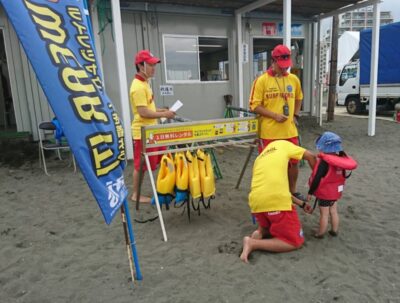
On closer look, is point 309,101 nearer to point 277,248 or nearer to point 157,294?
point 277,248

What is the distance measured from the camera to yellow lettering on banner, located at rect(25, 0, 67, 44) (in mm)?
1634

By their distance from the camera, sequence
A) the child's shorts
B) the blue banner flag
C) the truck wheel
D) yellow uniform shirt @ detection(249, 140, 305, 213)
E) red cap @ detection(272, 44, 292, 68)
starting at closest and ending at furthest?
the blue banner flag
yellow uniform shirt @ detection(249, 140, 305, 213)
the child's shorts
red cap @ detection(272, 44, 292, 68)
the truck wheel

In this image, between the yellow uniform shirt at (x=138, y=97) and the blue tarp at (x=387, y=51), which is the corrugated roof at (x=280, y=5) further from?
→ the yellow uniform shirt at (x=138, y=97)

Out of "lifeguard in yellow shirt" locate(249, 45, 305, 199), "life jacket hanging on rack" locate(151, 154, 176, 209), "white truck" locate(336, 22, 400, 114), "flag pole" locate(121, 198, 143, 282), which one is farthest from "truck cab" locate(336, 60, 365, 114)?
"flag pole" locate(121, 198, 143, 282)

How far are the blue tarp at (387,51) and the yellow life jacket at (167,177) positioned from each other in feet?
38.2

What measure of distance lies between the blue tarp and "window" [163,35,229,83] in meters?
6.93

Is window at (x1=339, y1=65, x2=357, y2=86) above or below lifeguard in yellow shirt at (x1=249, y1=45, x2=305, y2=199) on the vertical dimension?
above

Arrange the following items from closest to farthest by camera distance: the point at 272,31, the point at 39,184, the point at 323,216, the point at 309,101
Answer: the point at 323,216 → the point at 39,184 → the point at 272,31 → the point at 309,101

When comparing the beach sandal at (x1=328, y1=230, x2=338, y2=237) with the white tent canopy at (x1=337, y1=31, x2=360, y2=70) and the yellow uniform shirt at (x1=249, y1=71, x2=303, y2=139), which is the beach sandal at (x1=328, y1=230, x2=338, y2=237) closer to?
the yellow uniform shirt at (x1=249, y1=71, x2=303, y2=139)

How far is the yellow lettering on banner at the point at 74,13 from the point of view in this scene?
184 centimetres

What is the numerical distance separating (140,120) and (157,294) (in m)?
1.91

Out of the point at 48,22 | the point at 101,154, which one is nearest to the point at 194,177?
the point at 101,154

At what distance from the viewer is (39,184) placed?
16.5 ft

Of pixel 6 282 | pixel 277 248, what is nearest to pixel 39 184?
pixel 6 282
